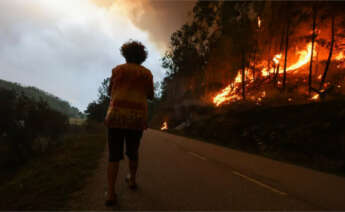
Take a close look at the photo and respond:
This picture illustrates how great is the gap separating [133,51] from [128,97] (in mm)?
825

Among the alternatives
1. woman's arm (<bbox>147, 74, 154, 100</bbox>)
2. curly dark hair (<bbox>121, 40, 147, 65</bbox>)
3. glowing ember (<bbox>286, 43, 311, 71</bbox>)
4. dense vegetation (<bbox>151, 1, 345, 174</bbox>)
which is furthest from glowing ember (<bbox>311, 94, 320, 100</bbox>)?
curly dark hair (<bbox>121, 40, 147, 65</bbox>)

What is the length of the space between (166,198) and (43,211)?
174 cm

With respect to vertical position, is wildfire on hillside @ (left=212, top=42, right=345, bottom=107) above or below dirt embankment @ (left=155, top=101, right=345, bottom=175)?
above

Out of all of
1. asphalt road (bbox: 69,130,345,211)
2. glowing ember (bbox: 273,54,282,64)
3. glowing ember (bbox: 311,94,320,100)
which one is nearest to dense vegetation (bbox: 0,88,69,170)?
asphalt road (bbox: 69,130,345,211)

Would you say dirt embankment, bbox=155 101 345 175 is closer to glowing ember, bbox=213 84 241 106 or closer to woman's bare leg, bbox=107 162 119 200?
woman's bare leg, bbox=107 162 119 200

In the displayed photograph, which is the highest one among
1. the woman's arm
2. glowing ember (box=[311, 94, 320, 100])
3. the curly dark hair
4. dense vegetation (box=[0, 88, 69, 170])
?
glowing ember (box=[311, 94, 320, 100])

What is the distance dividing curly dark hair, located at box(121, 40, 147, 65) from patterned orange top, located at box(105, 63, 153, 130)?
0.54 ft

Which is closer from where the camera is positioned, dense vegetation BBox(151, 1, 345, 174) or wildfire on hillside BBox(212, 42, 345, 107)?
dense vegetation BBox(151, 1, 345, 174)

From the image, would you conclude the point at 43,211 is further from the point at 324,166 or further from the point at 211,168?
the point at 324,166

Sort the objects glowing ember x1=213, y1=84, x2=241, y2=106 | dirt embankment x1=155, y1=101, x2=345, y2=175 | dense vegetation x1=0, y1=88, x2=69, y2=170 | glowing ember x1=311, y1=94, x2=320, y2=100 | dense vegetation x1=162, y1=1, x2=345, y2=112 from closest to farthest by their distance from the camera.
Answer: dirt embankment x1=155, y1=101, x2=345, y2=175
glowing ember x1=311, y1=94, x2=320, y2=100
dense vegetation x1=0, y1=88, x2=69, y2=170
dense vegetation x1=162, y1=1, x2=345, y2=112
glowing ember x1=213, y1=84, x2=241, y2=106

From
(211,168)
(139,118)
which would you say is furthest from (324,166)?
A: (139,118)

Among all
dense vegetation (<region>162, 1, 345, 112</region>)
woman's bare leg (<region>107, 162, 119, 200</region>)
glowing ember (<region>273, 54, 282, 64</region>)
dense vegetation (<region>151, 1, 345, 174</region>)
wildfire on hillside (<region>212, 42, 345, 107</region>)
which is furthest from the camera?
glowing ember (<region>273, 54, 282, 64</region>)

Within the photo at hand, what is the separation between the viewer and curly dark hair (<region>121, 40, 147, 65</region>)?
349cm

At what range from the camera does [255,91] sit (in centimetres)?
2370
